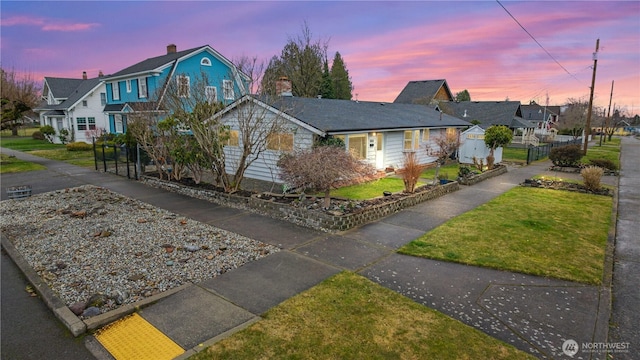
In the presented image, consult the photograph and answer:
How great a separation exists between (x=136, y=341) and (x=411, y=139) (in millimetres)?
18400

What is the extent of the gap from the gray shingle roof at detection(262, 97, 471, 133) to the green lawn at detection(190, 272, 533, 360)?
365 inches

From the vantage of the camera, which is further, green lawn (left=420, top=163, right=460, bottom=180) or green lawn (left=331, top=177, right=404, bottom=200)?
green lawn (left=420, top=163, right=460, bottom=180)

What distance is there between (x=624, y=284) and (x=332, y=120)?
11663 millimetres

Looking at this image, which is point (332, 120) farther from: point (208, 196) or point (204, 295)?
point (204, 295)

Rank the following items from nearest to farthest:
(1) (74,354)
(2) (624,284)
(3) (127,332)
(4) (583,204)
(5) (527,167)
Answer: (1) (74,354) → (3) (127,332) → (2) (624,284) → (4) (583,204) → (5) (527,167)

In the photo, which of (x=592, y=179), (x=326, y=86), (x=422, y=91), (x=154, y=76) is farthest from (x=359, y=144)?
(x=422, y=91)

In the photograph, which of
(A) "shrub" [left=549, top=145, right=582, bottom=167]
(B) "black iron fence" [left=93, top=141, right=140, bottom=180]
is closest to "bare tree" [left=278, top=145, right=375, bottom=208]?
(B) "black iron fence" [left=93, top=141, right=140, bottom=180]

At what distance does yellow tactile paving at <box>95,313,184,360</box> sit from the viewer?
14.5ft

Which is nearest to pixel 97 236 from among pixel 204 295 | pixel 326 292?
pixel 204 295

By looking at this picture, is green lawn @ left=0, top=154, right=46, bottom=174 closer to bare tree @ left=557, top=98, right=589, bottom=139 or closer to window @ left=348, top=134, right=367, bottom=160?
window @ left=348, top=134, right=367, bottom=160

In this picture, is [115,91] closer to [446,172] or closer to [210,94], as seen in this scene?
[210,94]

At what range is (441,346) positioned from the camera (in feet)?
15.2

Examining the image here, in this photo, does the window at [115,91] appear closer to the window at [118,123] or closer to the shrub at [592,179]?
the window at [118,123]

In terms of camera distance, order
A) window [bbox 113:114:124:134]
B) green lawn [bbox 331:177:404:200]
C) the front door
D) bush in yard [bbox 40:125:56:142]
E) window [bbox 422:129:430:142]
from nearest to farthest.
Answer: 1. green lawn [bbox 331:177:404:200]
2. the front door
3. window [bbox 422:129:430:142]
4. window [bbox 113:114:124:134]
5. bush in yard [bbox 40:125:56:142]
